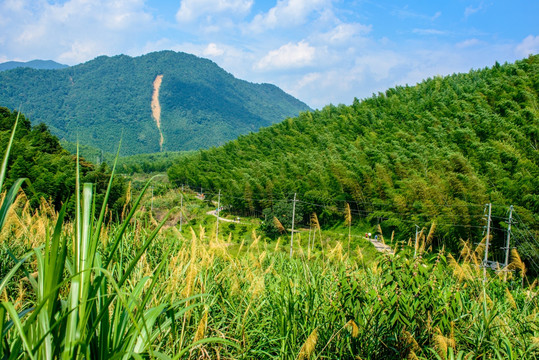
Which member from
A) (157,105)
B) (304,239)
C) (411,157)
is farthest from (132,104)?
(304,239)

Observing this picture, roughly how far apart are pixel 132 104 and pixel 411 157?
142 m

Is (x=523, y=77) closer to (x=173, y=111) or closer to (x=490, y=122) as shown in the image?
(x=490, y=122)

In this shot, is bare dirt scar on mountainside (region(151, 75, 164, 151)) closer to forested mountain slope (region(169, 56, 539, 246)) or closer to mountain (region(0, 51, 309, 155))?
mountain (region(0, 51, 309, 155))

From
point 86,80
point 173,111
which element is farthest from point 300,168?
point 86,80

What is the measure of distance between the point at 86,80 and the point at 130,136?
57.9 m

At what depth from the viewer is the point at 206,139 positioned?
136 metres

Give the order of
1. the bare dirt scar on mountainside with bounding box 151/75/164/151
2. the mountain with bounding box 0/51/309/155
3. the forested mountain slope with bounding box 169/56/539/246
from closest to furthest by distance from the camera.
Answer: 1. the forested mountain slope with bounding box 169/56/539/246
2. the mountain with bounding box 0/51/309/155
3. the bare dirt scar on mountainside with bounding box 151/75/164/151

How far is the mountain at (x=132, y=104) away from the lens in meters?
128

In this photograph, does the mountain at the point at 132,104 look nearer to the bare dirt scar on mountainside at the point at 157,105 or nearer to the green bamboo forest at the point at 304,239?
the bare dirt scar on mountainside at the point at 157,105

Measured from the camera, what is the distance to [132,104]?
152 m

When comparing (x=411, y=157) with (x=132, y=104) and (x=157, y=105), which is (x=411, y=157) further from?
(x=157, y=105)

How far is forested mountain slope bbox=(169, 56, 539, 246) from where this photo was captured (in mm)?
20875

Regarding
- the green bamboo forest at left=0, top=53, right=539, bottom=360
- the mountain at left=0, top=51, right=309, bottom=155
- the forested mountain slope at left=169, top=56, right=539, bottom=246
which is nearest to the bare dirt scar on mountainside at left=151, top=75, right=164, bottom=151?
the mountain at left=0, top=51, right=309, bottom=155

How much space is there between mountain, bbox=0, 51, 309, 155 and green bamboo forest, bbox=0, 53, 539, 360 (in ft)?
221
